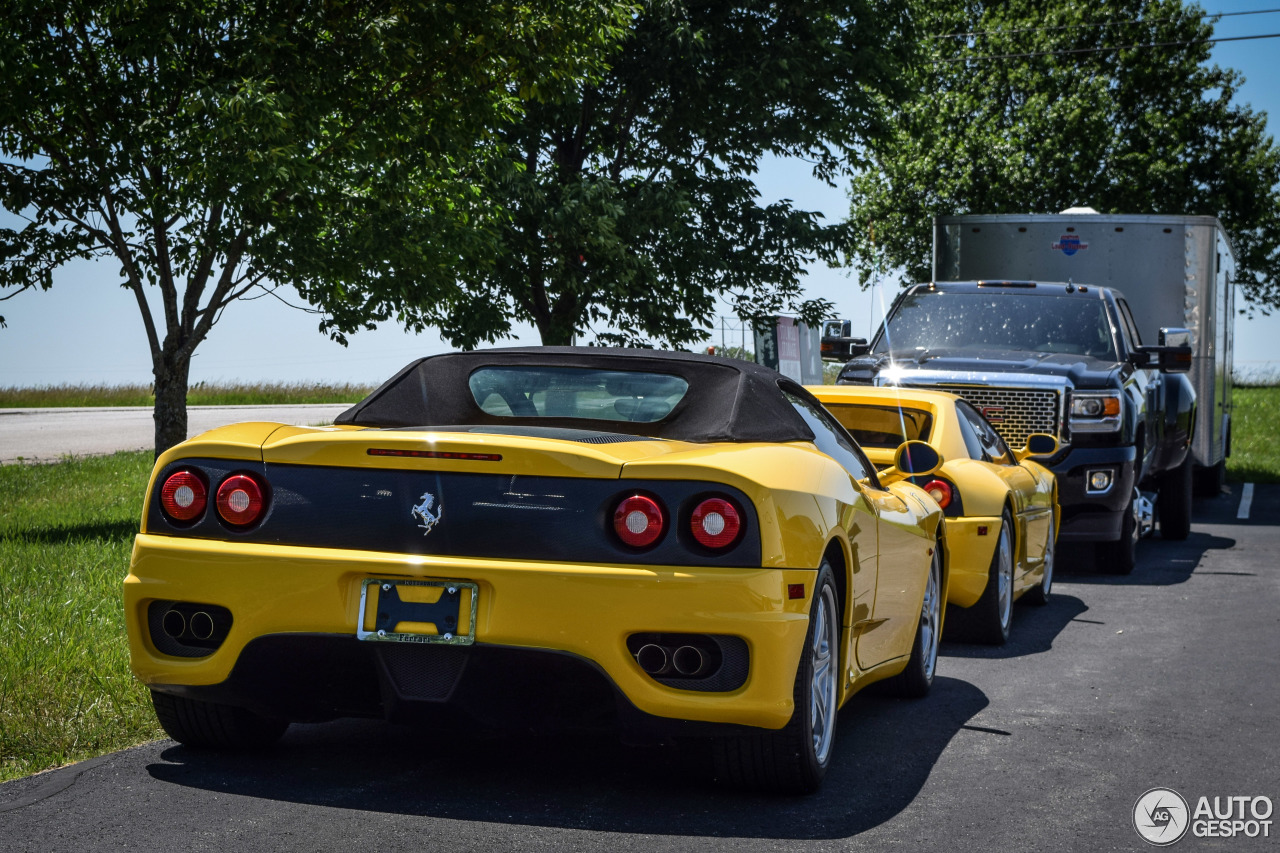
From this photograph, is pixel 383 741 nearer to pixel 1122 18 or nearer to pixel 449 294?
pixel 449 294

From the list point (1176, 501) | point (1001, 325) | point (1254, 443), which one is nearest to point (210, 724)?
point (1001, 325)

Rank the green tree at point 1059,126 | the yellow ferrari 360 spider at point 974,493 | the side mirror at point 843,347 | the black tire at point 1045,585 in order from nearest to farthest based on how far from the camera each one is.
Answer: the yellow ferrari 360 spider at point 974,493, the black tire at point 1045,585, the side mirror at point 843,347, the green tree at point 1059,126

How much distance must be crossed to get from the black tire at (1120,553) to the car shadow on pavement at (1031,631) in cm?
136

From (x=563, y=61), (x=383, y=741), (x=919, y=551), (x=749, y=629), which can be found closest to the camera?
(x=749, y=629)

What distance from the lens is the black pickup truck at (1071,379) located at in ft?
36.6

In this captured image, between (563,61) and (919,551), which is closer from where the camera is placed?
(919,551)

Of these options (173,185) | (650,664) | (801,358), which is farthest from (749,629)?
(801,358)

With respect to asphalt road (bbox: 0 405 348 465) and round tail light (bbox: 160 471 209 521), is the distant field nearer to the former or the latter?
asphalt road (bbox: 0 405 348 465)

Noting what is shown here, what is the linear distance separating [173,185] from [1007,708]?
8.59m

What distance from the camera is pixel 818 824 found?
13.9 feet

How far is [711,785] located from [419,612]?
1137 mm

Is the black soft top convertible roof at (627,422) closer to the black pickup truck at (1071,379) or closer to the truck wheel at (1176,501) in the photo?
the black pickup truck at (1071,379)

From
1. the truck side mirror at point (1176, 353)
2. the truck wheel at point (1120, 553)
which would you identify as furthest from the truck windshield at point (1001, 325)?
the truck wheel at point (1120, 553)
